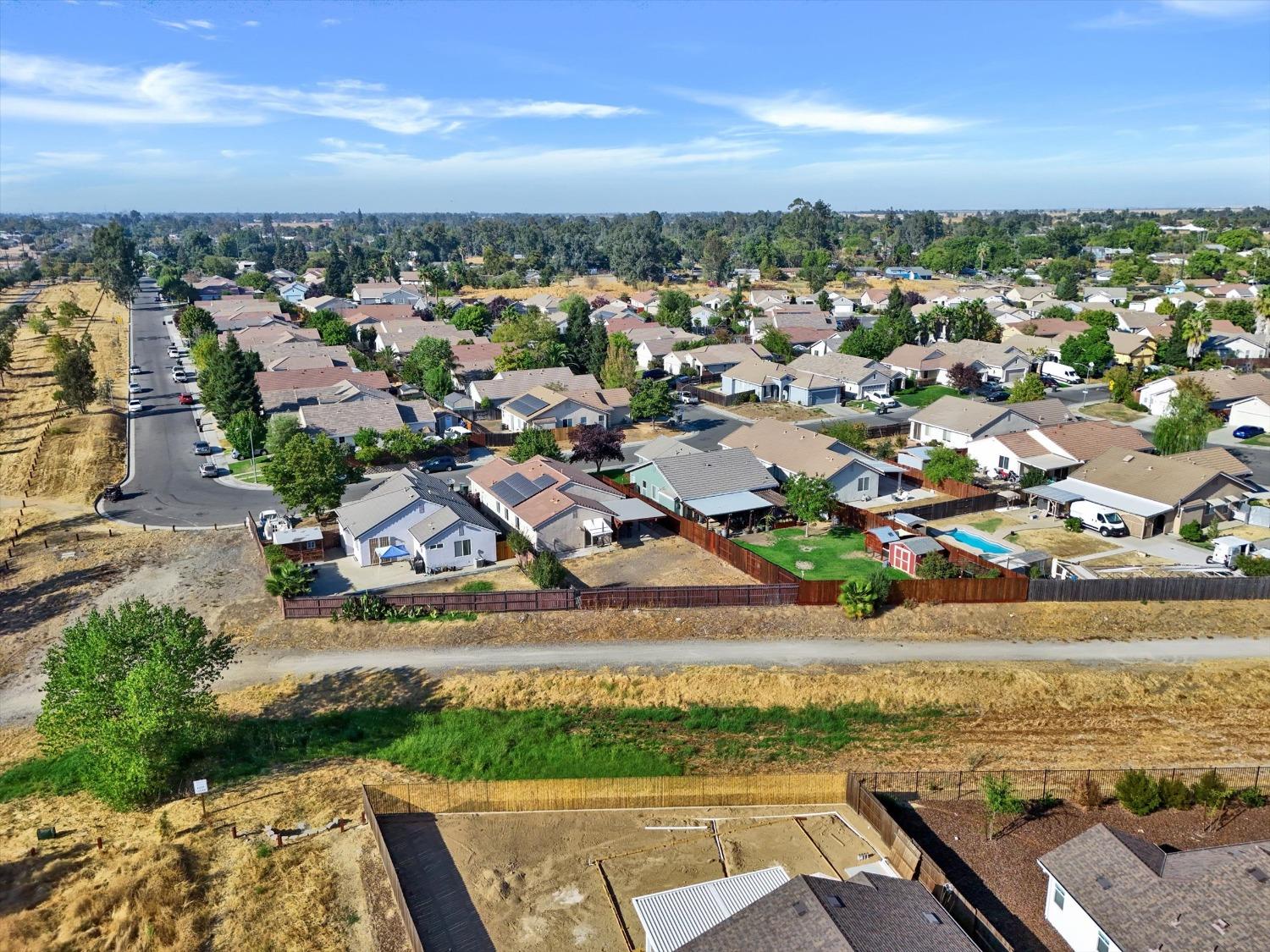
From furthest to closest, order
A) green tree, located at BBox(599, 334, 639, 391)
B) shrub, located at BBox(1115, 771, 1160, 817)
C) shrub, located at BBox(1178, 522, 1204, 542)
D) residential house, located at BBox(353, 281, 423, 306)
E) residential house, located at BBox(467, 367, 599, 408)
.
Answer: residential house, located at BBox(353, 281, 423, 306) < green tree, located at BBox(599, 334, 639, 391) < residential house, located at BBox(467, 367, 599, 408) < shrub, located at BBox(1178, 522, 1204, 542) < shrub, located at BBox(1115, 771, 1160, 817)

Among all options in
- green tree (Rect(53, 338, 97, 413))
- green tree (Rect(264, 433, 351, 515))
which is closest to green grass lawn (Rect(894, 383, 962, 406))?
green tree (Rect(264, 433, 351, 515))

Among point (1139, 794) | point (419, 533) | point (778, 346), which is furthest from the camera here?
point (778, 346)

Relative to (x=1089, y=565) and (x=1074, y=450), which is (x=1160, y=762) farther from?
(x=1074, y=450)

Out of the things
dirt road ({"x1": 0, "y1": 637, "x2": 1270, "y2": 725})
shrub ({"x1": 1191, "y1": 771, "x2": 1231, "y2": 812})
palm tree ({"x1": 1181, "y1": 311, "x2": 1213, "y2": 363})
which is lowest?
shrub ({"x1": 1191, "y1": 771, "x2": 1231, "y2": 812})

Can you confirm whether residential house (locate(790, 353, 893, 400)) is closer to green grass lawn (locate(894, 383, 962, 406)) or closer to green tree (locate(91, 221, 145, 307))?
green grass lawn (locate(894, 383, 962, 406))

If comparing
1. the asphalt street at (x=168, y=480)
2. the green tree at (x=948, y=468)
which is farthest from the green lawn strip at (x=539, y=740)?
the green tree at (x=948, y=468)

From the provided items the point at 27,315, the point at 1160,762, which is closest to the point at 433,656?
the point at 1160,762

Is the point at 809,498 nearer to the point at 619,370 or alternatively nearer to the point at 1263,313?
the point at 619,370

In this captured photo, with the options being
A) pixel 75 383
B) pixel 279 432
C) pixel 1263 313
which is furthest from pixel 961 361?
pixel 75 383
